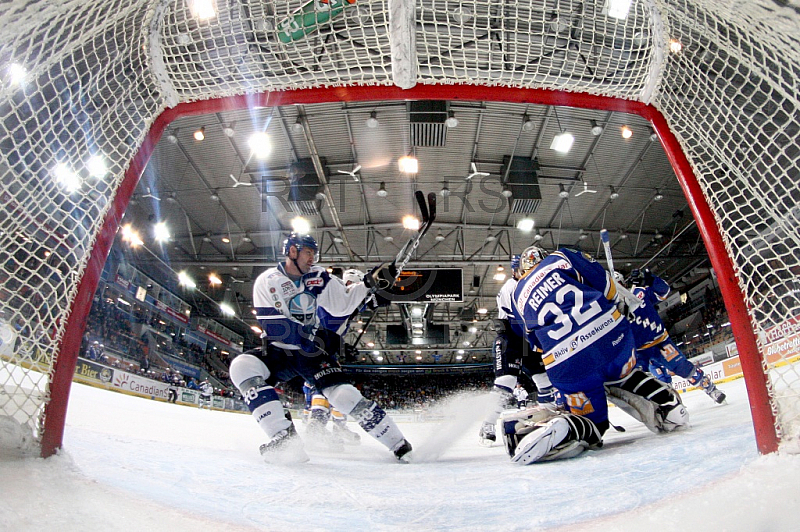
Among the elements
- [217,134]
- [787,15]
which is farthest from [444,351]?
[787,15]

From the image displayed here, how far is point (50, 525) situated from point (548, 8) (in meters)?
1.99

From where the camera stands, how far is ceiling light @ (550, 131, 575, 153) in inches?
289

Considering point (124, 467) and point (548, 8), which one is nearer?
point (124, 467)

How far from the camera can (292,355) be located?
2.36 meters

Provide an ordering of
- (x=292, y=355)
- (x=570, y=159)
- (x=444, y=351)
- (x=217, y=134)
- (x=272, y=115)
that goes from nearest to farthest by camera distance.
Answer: (x=292, y=355)
(x=272, y=115)
(x=217, y=134)
(x=570, y=159)
(x=444, y=351)

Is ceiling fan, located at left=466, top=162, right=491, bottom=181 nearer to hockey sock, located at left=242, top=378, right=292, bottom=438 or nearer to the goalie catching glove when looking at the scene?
hockey sock, located at left=242, top=378, right=292, bottom=438

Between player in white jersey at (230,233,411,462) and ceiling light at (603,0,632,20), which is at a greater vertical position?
ceiling light at (603,0,632,20)

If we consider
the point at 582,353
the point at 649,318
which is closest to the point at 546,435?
the point at 582,353

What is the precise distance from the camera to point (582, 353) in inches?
76.5

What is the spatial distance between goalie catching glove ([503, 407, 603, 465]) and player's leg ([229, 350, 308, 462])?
1.02 meters

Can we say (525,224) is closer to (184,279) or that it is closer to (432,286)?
(432,286)

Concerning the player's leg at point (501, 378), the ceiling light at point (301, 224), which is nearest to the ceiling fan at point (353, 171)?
the ceiling light at point (301, 224)

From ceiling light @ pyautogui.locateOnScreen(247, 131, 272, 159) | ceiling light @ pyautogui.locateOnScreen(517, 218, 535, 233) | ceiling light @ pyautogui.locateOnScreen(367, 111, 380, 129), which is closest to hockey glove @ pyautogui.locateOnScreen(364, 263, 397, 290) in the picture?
ceiling light @ pyautogui.locateOnScreen(367, 111, 380, 129)

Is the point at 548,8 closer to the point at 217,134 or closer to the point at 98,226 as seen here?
the point at 98,226
